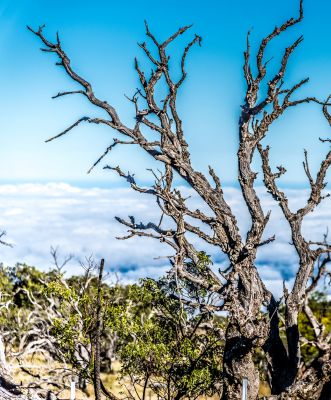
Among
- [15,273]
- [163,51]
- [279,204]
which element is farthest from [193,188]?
[15,273]

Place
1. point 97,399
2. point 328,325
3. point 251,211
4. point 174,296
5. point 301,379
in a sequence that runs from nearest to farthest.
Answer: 1. point 97,399
2. point 301,379
3. point 251,211
4. point 174,296
5. point 328,325

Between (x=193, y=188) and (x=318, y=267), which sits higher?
(x=193, y=188)

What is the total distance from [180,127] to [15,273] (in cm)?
2235

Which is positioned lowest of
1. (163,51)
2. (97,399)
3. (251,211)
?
(97,399)

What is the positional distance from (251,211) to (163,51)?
392 centimetres

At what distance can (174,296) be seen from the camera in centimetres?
1438

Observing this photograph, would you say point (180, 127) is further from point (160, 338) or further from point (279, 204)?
point (160, 338)

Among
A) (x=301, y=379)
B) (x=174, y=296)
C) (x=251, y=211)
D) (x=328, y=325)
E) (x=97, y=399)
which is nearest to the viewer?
(x=97, y=399)

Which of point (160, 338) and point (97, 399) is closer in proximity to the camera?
point (97, 399)

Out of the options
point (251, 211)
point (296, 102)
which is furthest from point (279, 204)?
point (296, 102)

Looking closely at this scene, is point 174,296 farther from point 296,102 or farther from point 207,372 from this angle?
point 296,102

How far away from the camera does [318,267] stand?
1343 cm

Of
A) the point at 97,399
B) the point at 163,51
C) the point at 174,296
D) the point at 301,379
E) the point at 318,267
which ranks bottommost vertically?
the point at 97,399

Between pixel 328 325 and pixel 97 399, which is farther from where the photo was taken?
pixel 328 325
